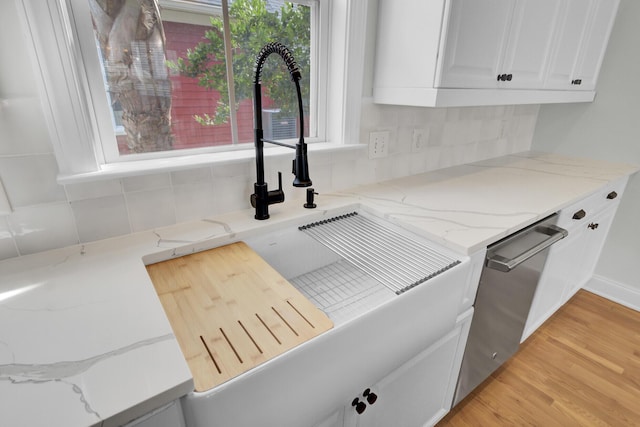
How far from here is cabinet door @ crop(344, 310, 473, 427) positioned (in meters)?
0.90

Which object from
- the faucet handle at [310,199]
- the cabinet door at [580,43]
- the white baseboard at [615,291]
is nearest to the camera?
the faucet handle at [310,199]

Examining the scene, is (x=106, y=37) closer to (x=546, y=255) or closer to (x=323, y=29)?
(x=323, y=29)

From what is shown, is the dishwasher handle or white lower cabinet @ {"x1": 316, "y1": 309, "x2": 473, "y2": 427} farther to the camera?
the dishwasher handle

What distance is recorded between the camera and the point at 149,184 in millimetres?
973

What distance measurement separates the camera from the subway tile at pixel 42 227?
0.83 meters

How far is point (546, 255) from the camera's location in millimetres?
1384

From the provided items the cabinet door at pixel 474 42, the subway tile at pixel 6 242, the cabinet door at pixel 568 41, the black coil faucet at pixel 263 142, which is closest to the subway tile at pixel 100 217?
the subway tile at pixel 6 242

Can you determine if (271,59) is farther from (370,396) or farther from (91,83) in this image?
(370,396)

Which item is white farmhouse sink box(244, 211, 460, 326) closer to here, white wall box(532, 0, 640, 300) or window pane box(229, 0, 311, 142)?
window pane box(229, 0, 311, 142)

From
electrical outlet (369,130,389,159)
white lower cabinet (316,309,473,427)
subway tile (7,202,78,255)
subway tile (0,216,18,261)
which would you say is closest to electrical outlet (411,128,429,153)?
electrical outlet (369,130,389,159)

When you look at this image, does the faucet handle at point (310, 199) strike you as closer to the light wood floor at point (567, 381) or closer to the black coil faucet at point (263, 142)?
the black coil faucet at point (263, 142)

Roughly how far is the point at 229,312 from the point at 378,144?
1034mm

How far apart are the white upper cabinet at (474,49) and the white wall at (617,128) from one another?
39 centimetres

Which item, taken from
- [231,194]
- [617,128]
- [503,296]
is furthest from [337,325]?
[617,128]
